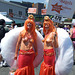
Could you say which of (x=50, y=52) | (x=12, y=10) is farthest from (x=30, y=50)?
(x=12, y=10)

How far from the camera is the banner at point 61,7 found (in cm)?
298

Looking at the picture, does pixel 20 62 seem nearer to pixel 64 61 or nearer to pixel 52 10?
pixel 64 61

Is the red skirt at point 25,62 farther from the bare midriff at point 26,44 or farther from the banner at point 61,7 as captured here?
the banner at point 61,7

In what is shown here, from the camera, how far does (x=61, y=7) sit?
3.04 metres

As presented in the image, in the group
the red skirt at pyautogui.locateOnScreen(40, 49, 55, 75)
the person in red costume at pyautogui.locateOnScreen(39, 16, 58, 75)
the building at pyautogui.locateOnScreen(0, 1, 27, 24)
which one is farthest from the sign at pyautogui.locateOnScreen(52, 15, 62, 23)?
the building at pyautogui.locateOnScreen(0, 1, 27, 24)

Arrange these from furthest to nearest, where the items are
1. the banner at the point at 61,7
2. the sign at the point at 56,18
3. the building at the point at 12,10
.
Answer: the building at the point at 12,10
the sign at the point at 56,18
the banner at the point at 61,7

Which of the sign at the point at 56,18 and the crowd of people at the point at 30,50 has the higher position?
the sign at the point at 56,18

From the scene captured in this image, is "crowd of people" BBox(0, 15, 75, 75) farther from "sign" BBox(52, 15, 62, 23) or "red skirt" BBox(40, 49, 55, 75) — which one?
"sign" BBox(52, 15, 62, 23)

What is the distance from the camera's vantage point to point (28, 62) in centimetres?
280

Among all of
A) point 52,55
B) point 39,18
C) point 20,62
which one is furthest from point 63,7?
point 39,18

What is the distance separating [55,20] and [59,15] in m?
0.16

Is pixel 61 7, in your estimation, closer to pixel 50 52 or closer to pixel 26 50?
pixel 50 52

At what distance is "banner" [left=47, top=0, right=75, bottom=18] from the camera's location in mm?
2979

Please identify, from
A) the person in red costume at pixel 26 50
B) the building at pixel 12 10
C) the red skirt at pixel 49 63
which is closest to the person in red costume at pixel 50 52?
the red skirt at pixel 49 63
